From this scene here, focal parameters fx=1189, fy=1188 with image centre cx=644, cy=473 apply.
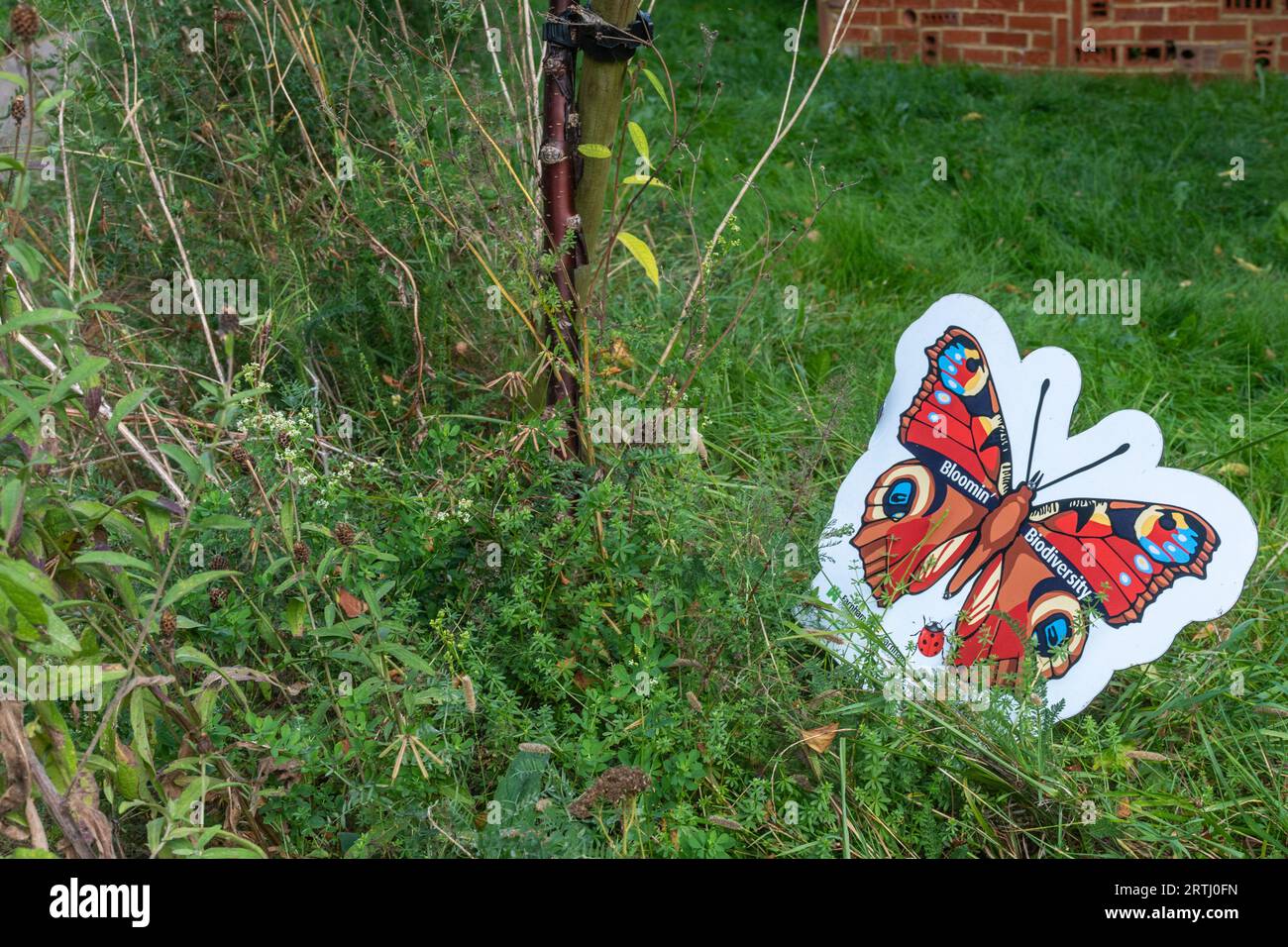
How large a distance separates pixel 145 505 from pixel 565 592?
84 cm

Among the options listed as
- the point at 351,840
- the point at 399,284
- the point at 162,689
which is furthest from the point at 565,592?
the point at 399,284

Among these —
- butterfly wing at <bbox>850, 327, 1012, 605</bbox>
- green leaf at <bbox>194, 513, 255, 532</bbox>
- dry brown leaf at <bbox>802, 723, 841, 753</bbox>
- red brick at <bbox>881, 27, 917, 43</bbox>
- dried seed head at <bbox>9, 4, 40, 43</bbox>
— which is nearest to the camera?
dried seed head at <bbox>9, 4, 40, 43</bbox>

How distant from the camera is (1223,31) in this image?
5.65m

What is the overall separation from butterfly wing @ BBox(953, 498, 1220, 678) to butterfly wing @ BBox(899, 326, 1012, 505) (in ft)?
0.51

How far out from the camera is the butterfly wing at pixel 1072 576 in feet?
7.80

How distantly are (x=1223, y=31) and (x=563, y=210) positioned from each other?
4515mm

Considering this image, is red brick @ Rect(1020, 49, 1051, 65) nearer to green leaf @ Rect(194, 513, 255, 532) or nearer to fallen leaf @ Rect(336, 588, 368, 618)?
fallen leaf @ Rect(336, 588, 368, 618)

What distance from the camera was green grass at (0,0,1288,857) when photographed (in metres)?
2.13

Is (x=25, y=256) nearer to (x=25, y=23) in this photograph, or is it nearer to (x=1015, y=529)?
(x=25, y=23)

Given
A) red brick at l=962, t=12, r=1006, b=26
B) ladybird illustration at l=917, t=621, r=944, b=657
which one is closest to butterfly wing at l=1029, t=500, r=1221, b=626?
ladybird illustration at l=917, t=621, r=944, b=657

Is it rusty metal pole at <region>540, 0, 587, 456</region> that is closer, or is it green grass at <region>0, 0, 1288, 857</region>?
green grass at <region>0, 0, 1288, 857</region>

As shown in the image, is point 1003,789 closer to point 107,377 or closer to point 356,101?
point 107,377

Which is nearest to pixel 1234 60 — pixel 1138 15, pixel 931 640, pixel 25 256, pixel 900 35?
pixel 1138 15

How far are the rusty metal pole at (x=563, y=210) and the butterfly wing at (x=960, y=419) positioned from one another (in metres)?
0.77
